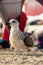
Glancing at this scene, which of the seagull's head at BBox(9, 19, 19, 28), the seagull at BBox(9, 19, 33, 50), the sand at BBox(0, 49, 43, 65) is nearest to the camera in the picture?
the sand at BBox(0, 49, 43, 65)

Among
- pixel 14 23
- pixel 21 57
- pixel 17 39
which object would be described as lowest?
pixel 21 57

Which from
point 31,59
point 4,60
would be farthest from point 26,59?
point 4,60

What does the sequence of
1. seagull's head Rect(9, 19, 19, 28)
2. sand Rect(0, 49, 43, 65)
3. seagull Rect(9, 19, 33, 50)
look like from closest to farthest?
sand Rect(0, 49, 43, 65) < seagull Rect(9, 19, 33, 50) < seagull's head Rect(9, 19, 19, 28)

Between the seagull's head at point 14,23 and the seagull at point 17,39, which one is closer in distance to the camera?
the seagull at point 17,39

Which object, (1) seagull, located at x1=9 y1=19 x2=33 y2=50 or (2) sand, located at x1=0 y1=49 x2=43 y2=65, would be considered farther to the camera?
(1) seagull, located at x1=9 y1=19 x2=33 y2=50

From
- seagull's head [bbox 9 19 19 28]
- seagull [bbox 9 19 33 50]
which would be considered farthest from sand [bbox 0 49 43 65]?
seagull's head [bbox 9 19 19 28]

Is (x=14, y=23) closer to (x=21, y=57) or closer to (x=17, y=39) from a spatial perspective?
(x=17, y=39)

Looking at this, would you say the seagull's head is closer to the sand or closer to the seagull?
the seagull

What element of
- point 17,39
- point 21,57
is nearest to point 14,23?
point 17,39

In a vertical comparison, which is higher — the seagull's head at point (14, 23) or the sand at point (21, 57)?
the seagull's head at point (14, 23)

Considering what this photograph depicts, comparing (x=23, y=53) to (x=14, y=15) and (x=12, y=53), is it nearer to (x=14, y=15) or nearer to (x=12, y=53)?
(x=12, y=53)

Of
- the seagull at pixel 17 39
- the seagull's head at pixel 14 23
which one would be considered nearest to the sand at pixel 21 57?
the seagull at pixel 17 39

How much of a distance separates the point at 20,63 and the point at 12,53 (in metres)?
0.71

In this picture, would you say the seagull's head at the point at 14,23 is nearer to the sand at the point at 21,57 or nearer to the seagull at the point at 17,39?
the seagull at the point at 17,39
